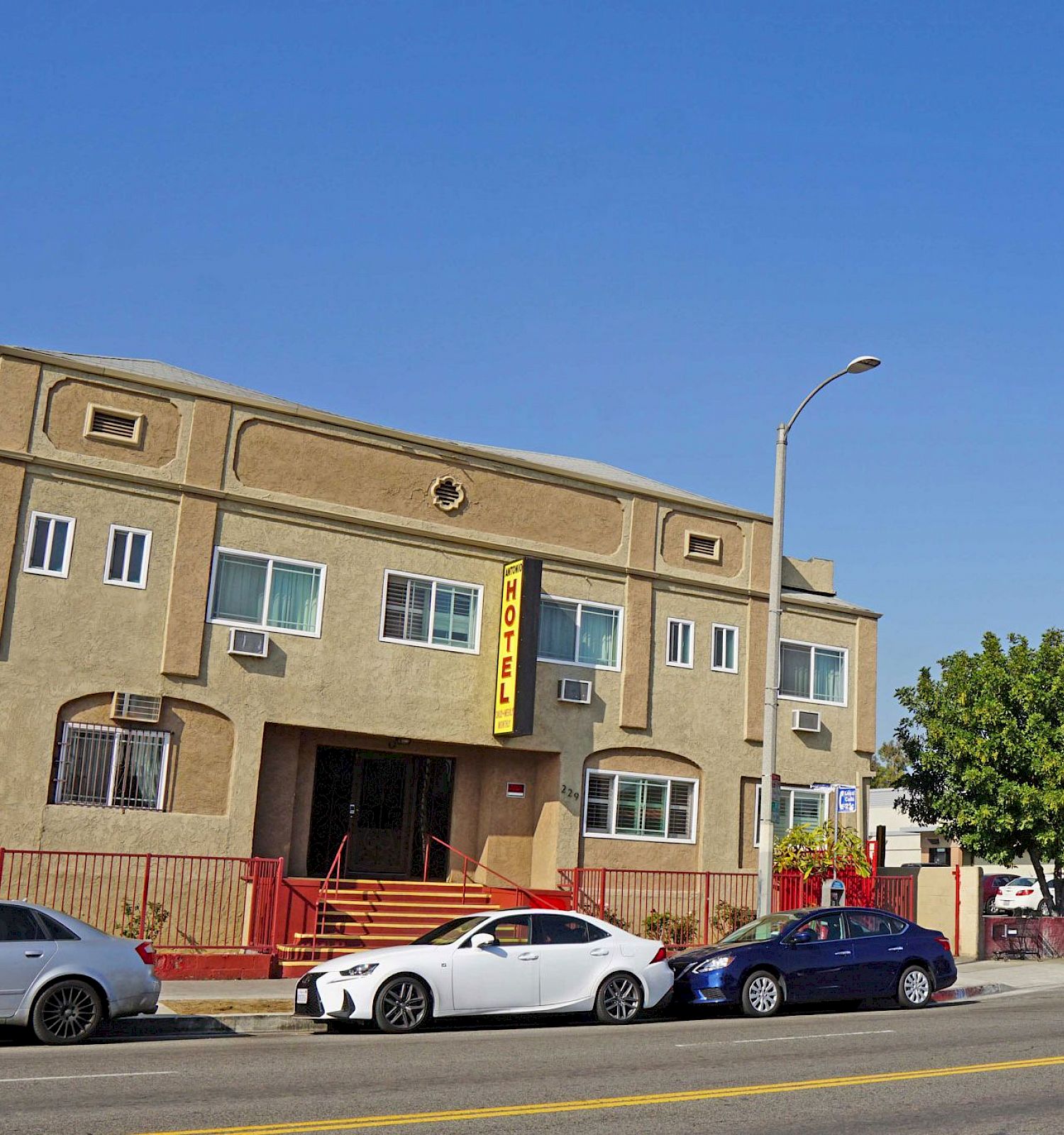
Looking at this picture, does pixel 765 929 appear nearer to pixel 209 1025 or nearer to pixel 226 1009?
pixel 226 1009

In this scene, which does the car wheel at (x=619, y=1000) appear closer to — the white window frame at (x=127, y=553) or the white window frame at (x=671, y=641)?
the white window frame at (x=127, y=553)

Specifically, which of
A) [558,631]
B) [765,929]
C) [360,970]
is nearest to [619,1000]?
[765,929]

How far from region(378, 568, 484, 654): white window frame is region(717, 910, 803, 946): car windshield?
7.26 metres

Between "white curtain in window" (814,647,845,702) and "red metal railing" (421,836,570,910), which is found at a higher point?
"white curtain in window" (814,647,845,702)

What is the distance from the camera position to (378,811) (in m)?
23.4

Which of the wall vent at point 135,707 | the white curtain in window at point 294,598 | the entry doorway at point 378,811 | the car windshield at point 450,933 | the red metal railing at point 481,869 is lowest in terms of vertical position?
the car windshield at point 450,933

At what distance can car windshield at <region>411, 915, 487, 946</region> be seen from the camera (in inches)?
597

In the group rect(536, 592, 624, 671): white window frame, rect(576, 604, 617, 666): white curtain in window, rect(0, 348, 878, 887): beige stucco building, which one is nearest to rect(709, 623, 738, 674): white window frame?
rect(0, 348, 878, 887): beige stucco building

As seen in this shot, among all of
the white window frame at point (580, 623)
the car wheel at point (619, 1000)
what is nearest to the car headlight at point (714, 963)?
the car wheel at point (619, 1000)

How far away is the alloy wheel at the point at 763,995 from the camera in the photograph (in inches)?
662

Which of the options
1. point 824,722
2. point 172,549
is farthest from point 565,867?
point 172,549

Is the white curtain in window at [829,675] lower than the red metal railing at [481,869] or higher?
higher

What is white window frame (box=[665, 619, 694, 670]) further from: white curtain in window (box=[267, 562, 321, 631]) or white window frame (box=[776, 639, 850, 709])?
white curtain in window (box=[267, 562, 321, 631])

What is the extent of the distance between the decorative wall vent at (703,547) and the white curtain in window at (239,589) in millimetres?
8442
